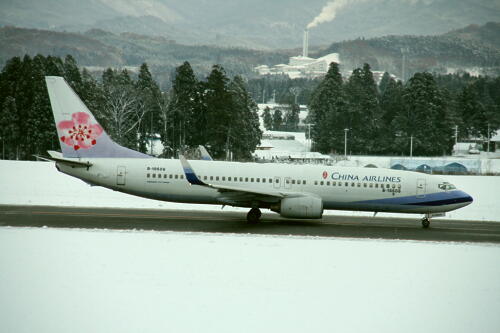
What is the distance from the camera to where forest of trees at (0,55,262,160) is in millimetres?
61875

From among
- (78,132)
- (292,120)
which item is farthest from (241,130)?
(292,120)

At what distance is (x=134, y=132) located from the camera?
232ft

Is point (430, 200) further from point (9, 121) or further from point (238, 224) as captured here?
point (9, 121)

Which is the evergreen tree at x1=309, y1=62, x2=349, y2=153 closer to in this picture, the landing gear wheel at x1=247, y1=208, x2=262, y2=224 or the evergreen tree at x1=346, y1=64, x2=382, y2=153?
the evergreen tree at x1=346, y1=64, x2=382, y2=153

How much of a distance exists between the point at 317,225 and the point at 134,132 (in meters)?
47.5

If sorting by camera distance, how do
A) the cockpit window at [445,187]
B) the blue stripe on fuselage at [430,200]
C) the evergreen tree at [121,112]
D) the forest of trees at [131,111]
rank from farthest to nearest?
the evergreen tree at [121,112], the forest of trees at [131,111], the cockpit window at [445,187], the blue stripe on fuselage at [430,200]

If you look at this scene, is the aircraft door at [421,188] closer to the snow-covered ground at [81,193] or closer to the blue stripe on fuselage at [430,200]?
the blue stripe on fuselage at [430,200]

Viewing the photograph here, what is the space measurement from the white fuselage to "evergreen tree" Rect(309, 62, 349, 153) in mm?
51574

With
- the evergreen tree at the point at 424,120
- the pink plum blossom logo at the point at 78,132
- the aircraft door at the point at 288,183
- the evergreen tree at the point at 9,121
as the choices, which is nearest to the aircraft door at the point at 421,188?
the aircraft door at the point at 288,183

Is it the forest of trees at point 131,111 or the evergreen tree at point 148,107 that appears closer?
the forest of trees at point 131,111

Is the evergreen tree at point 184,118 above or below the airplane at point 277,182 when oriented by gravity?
above

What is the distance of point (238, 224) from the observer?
26672 mm

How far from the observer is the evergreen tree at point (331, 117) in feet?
261

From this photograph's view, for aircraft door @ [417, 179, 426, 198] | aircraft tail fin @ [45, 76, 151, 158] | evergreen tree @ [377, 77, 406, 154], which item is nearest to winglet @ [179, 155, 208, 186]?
aircraft tail fin @ [45, 76, 151, 158]
